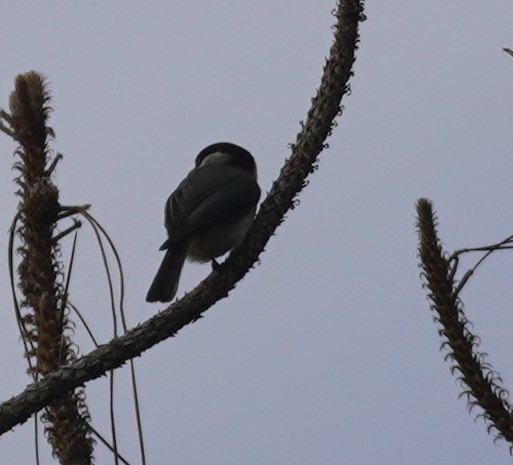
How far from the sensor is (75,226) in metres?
2.94

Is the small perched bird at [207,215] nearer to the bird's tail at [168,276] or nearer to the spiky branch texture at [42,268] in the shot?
the bird's tail at [168,276]

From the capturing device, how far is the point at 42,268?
2922mm

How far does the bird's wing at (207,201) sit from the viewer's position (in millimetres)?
5312

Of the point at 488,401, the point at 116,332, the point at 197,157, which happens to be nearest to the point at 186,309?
the point at 116,332

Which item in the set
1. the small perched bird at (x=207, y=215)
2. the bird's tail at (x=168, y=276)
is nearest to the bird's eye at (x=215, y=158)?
the small perched bird at (x=207, y=215)

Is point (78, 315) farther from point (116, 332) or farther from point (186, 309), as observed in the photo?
point (186, 309)

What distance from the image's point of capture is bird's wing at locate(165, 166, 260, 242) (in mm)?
5312

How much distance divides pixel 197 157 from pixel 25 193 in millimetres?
3838

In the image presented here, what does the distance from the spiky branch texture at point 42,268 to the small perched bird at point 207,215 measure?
184 centimetres

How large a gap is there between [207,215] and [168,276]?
74 cm

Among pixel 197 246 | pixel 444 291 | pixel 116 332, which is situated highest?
pixel 197 246

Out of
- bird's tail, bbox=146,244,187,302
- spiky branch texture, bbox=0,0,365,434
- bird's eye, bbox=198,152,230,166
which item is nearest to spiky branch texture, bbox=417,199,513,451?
spiky branch texture, bbox=0,0,365,434

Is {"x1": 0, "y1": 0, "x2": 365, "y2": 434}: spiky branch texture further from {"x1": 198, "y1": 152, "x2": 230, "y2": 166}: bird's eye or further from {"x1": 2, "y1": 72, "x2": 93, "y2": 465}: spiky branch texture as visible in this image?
{"x1": 198, "y1": 152, "x2": 230, "y2": 166}: bird's eye

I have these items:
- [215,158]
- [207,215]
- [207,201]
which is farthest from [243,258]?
[215,158]
